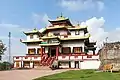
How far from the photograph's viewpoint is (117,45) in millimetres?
27797

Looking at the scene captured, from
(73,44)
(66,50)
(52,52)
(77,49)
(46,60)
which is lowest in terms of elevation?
(46,60)

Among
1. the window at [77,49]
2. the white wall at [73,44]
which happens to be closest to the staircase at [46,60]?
the white wall at [73,44]

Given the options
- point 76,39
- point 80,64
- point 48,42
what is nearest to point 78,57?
point 80,64

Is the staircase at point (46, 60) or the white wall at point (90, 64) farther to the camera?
the staircase at point (46, 60)

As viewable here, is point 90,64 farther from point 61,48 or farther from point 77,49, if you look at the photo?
point 61,48

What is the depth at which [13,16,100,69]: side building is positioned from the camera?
38.8m

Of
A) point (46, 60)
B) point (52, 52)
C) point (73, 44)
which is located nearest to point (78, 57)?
point (73, 44)

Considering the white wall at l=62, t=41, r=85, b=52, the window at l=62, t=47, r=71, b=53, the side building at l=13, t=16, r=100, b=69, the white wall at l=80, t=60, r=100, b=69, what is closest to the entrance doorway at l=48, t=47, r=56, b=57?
the side building at l=13, t=16, r=100, b=69

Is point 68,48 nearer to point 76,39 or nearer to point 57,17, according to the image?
point 76,39

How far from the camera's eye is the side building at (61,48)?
38.8m

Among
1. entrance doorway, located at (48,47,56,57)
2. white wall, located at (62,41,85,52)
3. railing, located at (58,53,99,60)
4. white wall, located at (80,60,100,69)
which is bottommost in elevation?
white wall, located at (80,60,100,69)

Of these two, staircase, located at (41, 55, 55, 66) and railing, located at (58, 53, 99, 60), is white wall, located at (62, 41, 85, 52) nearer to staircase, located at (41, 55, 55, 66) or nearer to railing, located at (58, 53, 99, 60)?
railing, located at (58, 53, 99, 60)

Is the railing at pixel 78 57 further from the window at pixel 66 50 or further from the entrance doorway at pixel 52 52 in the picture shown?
the entrance doorway at pixel 52 52

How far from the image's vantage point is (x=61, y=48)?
142ft
